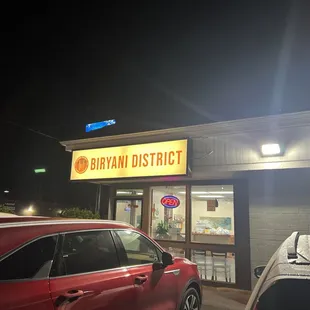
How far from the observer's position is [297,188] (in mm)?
7277

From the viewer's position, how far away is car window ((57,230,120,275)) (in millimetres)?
2930

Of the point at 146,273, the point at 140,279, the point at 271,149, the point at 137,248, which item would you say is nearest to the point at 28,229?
the point at 140,279

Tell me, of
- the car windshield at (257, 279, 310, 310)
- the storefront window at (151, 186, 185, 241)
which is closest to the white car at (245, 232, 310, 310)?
the car windshield at (257, 279, 310, 310)

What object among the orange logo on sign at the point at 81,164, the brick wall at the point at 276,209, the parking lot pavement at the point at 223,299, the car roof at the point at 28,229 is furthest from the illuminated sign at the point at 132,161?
the car roof at the point at 28,229

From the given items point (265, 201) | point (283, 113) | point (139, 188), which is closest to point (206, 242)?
point (265, 201)

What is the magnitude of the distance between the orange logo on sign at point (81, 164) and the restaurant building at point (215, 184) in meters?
0.03

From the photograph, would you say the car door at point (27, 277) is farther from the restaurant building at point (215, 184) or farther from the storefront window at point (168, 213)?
the storefront window at point (168, 213)

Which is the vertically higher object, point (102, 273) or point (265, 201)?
point (265, 201)

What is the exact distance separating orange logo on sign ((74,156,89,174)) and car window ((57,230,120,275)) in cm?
611

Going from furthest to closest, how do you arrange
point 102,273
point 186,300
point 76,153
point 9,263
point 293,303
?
point 76,153 → point 186,300 → point 102,273 → point 9,263 → point 293,303

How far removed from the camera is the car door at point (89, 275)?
2.68 meters

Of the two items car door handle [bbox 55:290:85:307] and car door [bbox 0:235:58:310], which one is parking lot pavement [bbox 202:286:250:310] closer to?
car door handle [bbox 55:290:85:307]

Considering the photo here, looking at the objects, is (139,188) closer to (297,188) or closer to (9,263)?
(297,188)

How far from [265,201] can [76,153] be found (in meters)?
5.85
